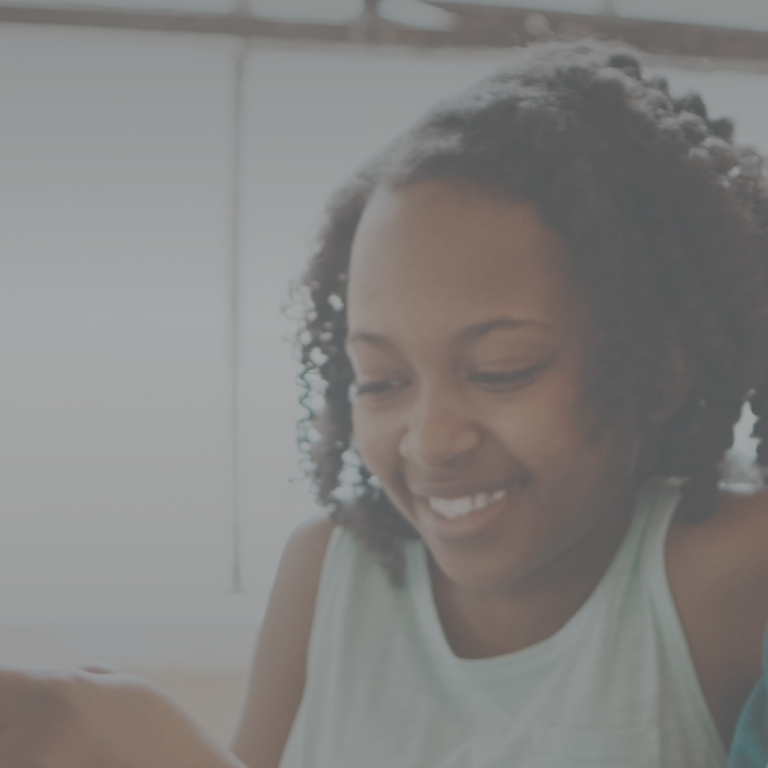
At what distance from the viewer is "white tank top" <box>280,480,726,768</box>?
471 mm

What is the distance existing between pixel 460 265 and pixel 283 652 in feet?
0.98

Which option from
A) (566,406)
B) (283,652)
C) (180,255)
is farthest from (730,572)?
(180,255)

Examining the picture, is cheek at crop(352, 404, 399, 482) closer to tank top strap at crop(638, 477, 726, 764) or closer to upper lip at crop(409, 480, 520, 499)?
upper lip at crop(409, 480, 520, 499)

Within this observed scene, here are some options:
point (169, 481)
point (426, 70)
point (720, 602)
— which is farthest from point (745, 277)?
point (169, 481)

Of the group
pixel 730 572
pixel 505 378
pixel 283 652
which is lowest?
pixel 283 652

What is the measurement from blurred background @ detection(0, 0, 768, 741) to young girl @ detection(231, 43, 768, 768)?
0.35ft

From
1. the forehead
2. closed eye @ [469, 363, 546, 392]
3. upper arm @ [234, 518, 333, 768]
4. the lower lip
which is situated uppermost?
the forehead

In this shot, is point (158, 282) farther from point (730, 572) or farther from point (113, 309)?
point (730, 572)

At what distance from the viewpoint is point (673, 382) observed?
49 cm

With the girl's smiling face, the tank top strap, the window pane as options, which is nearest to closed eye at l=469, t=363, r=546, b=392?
the girl's smiling face

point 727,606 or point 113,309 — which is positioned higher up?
point 113,309

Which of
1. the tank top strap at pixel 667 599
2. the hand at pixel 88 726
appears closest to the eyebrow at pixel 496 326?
the tank top strap at pixel 667 599

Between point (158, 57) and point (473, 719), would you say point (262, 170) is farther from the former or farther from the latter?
point (473, 719)

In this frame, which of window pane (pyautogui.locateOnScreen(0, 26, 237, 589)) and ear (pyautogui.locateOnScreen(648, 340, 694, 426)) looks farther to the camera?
window pane (pyautogui.locateOnScreen(0, 26, 237, 589))
